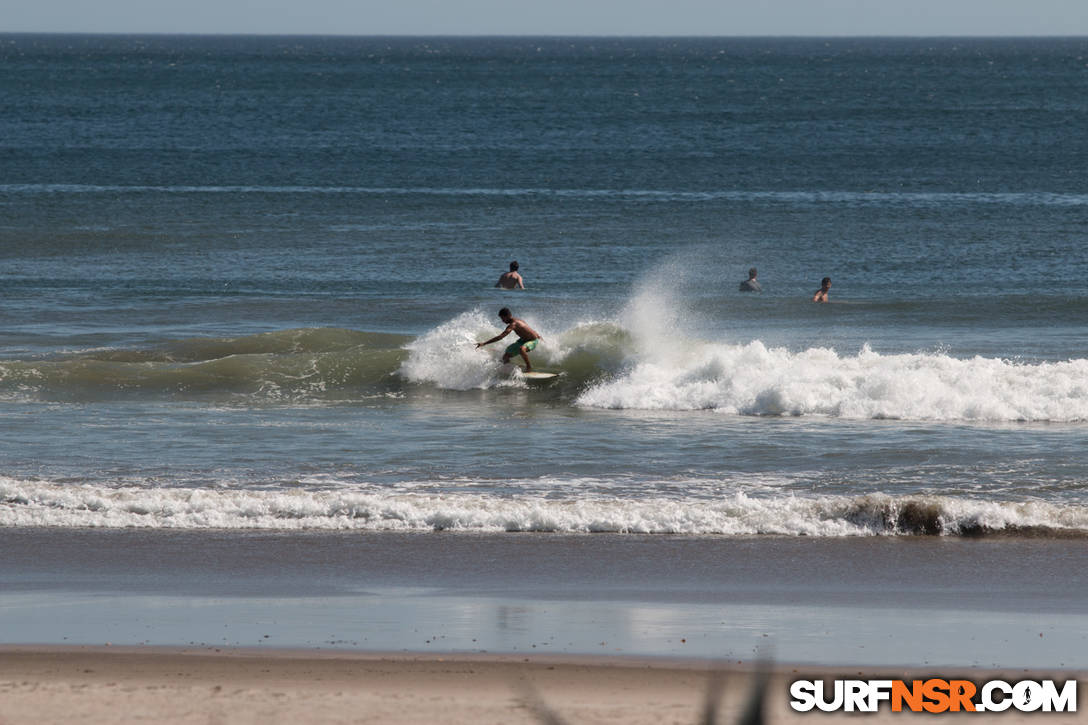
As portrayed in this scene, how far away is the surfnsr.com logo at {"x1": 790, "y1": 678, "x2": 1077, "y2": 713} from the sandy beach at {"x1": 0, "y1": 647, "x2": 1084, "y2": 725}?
10 centimetres

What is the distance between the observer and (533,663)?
907cm

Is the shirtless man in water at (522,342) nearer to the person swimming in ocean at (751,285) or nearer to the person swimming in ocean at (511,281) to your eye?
the person swimming in ocean at (511,281)

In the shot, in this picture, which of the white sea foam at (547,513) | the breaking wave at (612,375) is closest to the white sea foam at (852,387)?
the breaking wave at (612,375)

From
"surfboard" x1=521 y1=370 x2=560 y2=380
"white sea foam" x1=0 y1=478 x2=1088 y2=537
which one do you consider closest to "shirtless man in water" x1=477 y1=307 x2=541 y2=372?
"surfboard" x1=521 y1=370 x2=560 y2=380

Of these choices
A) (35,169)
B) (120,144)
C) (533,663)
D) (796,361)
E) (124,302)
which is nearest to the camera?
(533,663)

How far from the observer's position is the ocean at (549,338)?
1378 cm

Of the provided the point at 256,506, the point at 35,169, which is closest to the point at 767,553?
the point at 256,506

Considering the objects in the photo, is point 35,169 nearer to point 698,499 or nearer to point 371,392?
point 371,392

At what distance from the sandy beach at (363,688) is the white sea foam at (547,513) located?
3.96m

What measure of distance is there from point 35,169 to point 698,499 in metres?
46.5

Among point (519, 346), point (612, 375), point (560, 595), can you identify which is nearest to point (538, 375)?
point (519, 346)

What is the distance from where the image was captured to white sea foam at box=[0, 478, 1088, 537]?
13.0 meters

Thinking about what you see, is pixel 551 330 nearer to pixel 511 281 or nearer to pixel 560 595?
pixel 511 281

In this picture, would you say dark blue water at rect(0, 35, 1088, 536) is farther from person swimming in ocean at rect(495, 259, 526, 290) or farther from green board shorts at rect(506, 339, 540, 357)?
green board shorts at rect(506, 339, 540, 357)
